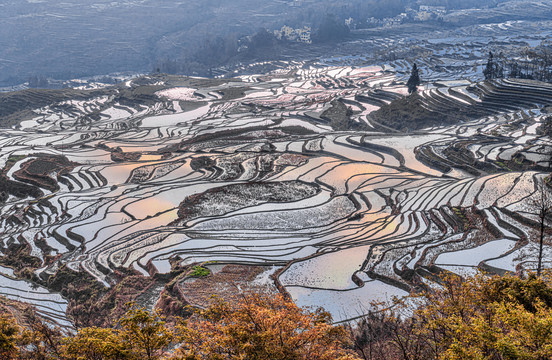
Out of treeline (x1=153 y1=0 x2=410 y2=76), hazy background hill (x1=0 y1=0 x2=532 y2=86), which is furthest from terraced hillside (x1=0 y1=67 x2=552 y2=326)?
hazy background hill (x1=0 y1=0 x2=532 y2=86)

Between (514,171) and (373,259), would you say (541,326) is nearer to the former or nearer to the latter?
(373,259)

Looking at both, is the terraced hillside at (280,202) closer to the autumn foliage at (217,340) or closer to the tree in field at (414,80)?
the autumn foliage at (217,340)

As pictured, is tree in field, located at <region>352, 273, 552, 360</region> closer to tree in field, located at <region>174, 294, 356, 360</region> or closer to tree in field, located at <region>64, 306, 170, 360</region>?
tree in field, located at <region>174, 294, 356, 360</region>

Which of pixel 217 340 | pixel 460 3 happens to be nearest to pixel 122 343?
pixel 217 340

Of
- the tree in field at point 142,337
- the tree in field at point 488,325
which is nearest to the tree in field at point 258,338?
the tree in field at point 142,337

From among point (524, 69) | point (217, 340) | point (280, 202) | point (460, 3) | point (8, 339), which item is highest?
point (460, 3)

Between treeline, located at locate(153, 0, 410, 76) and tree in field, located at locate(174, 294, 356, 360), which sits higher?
treeline, located at locate(153, 0, 410, 76)

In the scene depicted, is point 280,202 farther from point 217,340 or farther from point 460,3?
point 460,3

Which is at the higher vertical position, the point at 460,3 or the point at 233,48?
the point at 460,3
